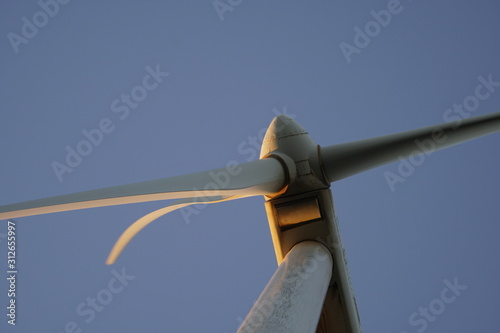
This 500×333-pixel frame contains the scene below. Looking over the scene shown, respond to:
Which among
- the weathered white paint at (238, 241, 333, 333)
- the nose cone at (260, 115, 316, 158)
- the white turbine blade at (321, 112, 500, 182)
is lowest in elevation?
the weathered white paint at (238, 241, 333, 333)

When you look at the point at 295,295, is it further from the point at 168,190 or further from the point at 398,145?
the point at 398,145

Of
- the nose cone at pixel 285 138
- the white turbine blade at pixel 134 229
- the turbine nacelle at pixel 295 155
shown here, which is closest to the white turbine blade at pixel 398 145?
the turbine nacelle at pixel 295 155

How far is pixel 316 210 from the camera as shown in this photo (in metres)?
6.54

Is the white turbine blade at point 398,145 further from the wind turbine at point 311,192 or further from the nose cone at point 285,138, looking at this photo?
the nose cone at point 285,138

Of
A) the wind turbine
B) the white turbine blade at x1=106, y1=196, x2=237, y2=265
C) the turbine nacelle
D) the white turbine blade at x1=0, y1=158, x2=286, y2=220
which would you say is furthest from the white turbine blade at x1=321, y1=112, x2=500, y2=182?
the white turbine blade at x1=106, y1=196, x2=237, y2=265

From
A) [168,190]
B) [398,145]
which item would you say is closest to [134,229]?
[168,190]

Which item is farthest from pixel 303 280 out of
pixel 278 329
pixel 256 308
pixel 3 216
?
pixel 3 216

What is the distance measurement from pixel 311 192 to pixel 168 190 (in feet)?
8.78

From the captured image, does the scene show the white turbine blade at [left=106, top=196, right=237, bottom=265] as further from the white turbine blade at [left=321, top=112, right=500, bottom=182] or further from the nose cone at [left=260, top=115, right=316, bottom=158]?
the white turbine blade at [left=321, top=112, right=500, bottom=182]

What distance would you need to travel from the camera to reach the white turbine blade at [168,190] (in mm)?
3932

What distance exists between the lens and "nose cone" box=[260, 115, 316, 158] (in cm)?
670

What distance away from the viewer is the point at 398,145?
6.24 m

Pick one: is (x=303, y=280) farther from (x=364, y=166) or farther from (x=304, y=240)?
(x=364, y=166)

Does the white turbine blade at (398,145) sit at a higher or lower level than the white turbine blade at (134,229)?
higher
